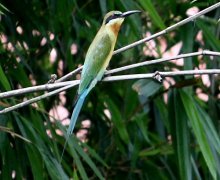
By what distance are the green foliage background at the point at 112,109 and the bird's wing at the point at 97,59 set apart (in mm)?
166

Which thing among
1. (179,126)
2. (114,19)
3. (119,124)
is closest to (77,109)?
(114,19)

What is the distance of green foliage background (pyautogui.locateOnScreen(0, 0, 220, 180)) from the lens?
2.60m

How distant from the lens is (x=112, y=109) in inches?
120

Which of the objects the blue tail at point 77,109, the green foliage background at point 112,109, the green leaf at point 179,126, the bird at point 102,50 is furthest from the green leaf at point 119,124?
the blue tail at point 77,109

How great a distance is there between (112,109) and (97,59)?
0.47m

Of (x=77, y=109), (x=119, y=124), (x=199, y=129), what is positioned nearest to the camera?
(x=77, y=109)

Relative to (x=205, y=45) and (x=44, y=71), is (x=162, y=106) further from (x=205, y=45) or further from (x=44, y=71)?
(x=44, y=71)

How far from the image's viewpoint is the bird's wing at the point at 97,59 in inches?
98.2

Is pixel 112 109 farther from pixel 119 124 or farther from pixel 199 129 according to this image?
pixel 199 129

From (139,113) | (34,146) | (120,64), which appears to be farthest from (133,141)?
(34,146)

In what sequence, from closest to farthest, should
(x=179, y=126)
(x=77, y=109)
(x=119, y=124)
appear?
1. (x=77, y=109)
2. (x=179, y=126)
3. (x=119, y=124)

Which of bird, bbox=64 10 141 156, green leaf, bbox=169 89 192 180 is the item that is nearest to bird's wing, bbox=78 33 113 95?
bird, bbox=64 10 141 156

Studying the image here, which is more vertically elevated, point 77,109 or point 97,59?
point 97,59

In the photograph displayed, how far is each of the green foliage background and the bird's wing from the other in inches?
6.5
